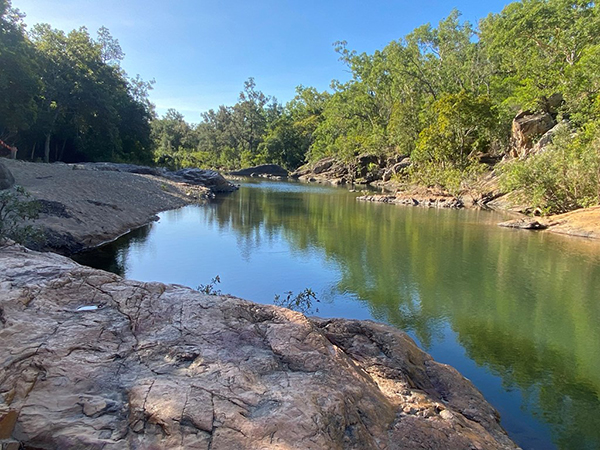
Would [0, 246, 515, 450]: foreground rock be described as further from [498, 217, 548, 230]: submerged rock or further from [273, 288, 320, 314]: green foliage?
[498, 217, 548, 230]: submerged rock

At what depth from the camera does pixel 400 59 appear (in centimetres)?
5075

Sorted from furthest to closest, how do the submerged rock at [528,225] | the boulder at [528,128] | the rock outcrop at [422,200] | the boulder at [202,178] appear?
the boulder at [202,178] → the boulder at [528,128] → the rock outcrop at [422,200] → the submerged rock at [528,225]

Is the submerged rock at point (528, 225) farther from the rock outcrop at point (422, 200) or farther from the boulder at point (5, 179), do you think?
the boulder at point (5, 179)

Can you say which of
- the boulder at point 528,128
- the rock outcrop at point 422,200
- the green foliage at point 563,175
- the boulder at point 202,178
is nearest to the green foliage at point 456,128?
the boulder at point 528,128

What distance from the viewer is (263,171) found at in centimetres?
6775

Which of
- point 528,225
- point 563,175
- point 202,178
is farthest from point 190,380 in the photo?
point 202,178

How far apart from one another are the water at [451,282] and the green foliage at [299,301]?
0.26m

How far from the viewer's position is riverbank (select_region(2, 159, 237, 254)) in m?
12.6

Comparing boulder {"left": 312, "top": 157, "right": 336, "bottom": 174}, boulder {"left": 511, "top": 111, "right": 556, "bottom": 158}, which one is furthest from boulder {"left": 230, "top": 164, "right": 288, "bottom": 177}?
boulder {"left": 511, "top": 111, "right": 556, "bottom": 158}

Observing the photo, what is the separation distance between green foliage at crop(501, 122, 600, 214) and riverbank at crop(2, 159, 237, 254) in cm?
1937

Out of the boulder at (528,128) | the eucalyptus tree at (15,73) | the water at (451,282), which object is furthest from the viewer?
the boulder at (528,128)

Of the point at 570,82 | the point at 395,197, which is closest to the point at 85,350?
the point at 395,197

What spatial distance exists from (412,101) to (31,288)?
51.5m

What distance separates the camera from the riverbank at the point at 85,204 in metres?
12.6
